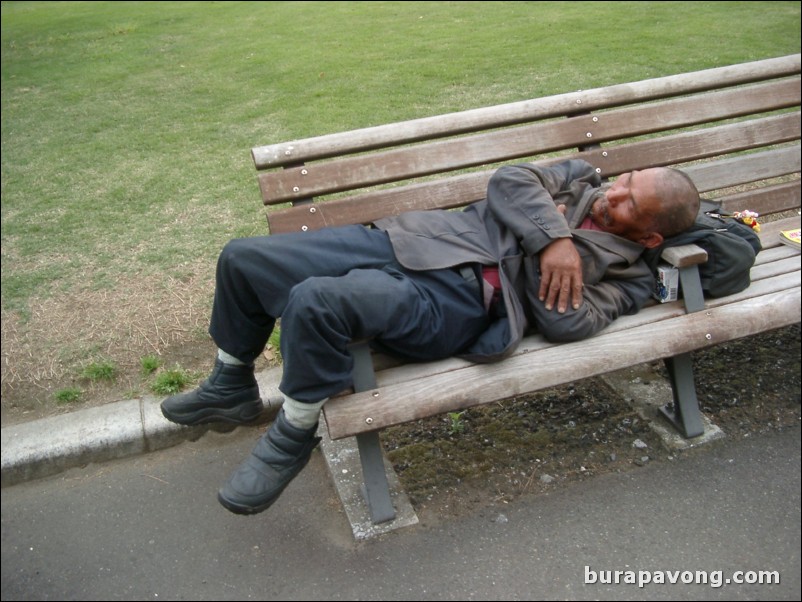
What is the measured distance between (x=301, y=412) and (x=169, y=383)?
118cm

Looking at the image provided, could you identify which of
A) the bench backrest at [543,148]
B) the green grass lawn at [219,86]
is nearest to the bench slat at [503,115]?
the bench backrest at [543,148]

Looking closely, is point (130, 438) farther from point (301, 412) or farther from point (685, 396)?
point (685, 396)

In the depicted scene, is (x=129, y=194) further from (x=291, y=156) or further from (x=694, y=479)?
(x=694, y=479)

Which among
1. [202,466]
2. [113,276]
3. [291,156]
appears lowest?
[202,466]

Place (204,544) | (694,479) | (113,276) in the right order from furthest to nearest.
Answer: (113,276)
(694,479)
(204,544)

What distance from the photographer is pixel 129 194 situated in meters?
5.54

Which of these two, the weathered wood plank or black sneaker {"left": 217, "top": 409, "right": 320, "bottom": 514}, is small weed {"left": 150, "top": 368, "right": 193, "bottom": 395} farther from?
the weathered wood plank

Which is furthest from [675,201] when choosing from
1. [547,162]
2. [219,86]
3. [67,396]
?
[219,86]

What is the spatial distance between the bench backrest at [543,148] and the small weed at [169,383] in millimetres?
884

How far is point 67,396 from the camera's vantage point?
3797mm

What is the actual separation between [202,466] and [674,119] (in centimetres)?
256

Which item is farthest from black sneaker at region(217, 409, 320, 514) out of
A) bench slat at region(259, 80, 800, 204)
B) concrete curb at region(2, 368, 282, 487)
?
bench slat at region(259, 80, 800, 204)

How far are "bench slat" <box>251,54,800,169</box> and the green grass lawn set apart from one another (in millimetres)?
1392

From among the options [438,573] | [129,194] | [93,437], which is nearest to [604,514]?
[438,573]
